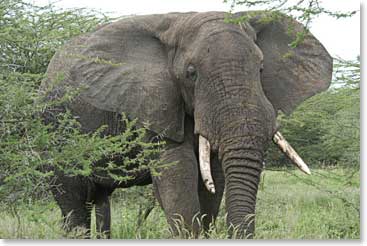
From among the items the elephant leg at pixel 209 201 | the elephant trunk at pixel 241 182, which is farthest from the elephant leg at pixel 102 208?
the elephant trunk at pixel 241 182

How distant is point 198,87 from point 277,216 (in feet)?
6.14

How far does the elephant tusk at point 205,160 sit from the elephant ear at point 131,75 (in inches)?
10.8

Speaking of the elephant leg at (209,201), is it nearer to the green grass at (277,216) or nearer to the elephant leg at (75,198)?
the green grass at (277,216)

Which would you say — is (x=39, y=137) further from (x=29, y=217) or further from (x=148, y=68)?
(x=148, y=68)

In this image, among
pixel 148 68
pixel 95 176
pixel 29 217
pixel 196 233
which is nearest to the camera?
pixel 29 217

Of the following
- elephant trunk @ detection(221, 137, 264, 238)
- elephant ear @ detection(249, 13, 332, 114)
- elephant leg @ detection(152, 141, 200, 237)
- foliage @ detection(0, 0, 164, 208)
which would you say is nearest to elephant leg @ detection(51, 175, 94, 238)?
foliage @ detection(0, 0, 164, 208)

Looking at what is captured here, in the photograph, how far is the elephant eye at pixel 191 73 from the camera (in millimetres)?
5438

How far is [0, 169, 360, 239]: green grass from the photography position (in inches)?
213

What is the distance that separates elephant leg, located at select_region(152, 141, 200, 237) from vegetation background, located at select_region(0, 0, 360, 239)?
0.35ft

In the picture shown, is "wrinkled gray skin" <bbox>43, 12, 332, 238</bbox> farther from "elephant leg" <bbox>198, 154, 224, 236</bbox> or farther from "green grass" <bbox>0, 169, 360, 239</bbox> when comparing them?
"green grass" <bbox>0, 169, 360, 239</bbox>

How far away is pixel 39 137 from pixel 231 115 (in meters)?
1.00

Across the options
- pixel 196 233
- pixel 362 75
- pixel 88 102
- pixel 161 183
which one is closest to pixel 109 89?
pixel 88 102

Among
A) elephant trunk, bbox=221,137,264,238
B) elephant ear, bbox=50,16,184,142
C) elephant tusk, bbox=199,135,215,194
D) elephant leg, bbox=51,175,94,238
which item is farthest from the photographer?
elephant leg, bbox=51,175,94,238

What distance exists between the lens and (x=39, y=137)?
523 centimetres
